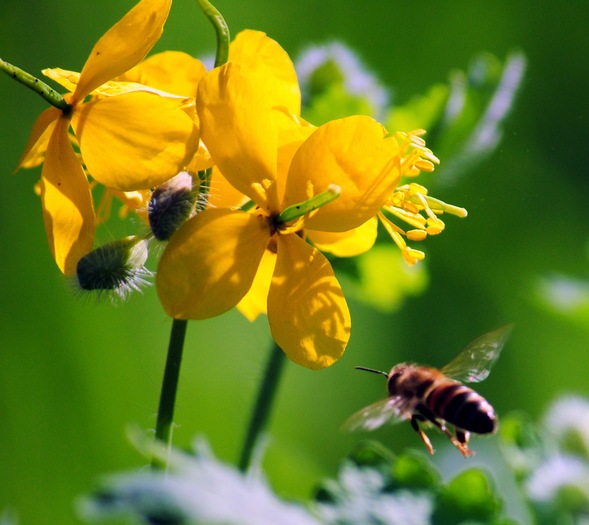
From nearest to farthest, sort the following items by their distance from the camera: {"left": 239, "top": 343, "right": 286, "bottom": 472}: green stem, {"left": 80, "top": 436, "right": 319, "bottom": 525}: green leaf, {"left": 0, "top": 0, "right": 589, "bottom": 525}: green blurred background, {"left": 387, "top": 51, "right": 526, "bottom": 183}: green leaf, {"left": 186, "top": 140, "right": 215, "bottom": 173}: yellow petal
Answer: {"left": 80, "top": 436, "right": 319, "bottom": 525}: green leaf, {"left": 186, "top": 140, "right": 215, "bottom": 173}: yellow petal, {"left": 239, "top": 343, "right": 286, "bottom": 472}: green stem, {"left": 387, "top": 51, "right": 526, "bottom": 183}: green leaf, {"left": 0, "top": 0, "right": 589, "bottom": 525}: green blurred background

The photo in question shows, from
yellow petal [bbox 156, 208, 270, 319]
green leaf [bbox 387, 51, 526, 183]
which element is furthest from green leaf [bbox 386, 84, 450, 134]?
yellow petal [bbox 156, 208, 270, 319]

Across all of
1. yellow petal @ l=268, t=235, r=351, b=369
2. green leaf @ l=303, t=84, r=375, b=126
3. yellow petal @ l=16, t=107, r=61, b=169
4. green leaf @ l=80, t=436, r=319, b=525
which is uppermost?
green leaf @ l=303, t=84, r=375, b=126

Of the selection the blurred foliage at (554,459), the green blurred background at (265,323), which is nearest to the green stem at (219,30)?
the blurred foliage at (554,459)

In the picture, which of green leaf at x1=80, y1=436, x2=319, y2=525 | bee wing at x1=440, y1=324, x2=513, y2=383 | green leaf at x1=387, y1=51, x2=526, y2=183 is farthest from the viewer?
green leaf at x1=387, y1=51, x2=526, y2=183

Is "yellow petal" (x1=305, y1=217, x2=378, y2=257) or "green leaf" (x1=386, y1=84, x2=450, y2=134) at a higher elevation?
"green leaf" (x1=386, y1=84, x2=450, y2=134)

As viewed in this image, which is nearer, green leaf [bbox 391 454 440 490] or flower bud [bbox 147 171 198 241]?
flower bud [bbox 147 171 198 241]

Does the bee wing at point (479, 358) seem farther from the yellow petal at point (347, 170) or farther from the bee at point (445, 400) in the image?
the yellow petal at point (347, 170)

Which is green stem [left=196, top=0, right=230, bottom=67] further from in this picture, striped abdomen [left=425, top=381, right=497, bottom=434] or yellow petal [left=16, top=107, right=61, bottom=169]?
striped abdomen [left=425, top=381, right=497, bottom=434]
